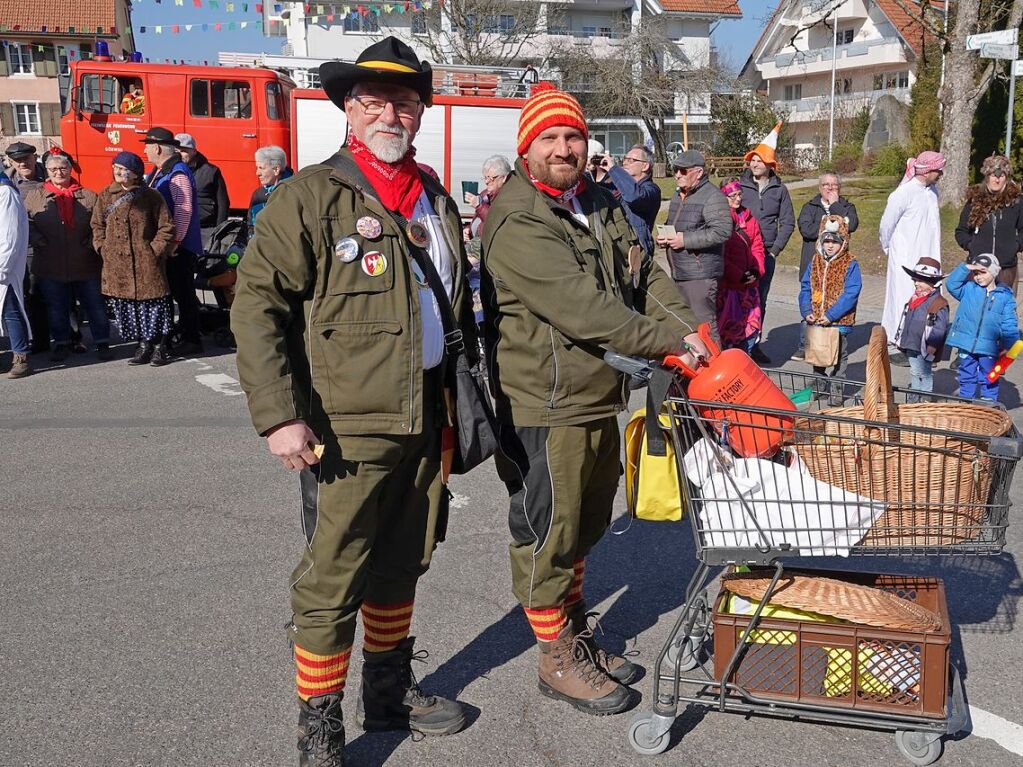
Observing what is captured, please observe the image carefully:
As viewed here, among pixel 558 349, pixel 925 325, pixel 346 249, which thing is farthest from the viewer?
pixel 925 325

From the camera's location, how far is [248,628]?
4270 millimetres

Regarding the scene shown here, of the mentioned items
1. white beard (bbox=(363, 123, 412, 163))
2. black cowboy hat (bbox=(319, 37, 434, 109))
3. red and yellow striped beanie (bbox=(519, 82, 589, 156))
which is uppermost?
black cowboy hat (bbox=(319, 37, 434, 109))

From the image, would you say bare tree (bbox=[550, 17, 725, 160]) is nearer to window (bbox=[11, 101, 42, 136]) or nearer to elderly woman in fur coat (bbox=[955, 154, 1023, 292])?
window (bbox=[11, 101, 42, 136])

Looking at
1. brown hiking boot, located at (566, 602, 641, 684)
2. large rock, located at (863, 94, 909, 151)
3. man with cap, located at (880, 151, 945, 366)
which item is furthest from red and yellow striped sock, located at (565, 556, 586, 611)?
large rock, located at (863, 94, 909, 151)

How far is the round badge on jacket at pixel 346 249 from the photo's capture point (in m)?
2.99

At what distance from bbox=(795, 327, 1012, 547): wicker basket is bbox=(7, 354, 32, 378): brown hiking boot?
26.6ft

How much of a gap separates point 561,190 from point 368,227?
808mm

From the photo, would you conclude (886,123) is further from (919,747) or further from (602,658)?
(919,747)

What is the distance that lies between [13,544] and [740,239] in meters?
5.97

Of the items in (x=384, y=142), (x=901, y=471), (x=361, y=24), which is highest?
(x=361, y=24)

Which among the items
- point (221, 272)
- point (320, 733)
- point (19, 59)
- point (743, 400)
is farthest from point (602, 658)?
point (19, 59)

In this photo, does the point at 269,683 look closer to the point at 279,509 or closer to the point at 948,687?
the point at 279,509

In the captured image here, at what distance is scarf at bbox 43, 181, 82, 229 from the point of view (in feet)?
31.3

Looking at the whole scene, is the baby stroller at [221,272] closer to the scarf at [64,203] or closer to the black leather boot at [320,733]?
the scarf at [64,203]
